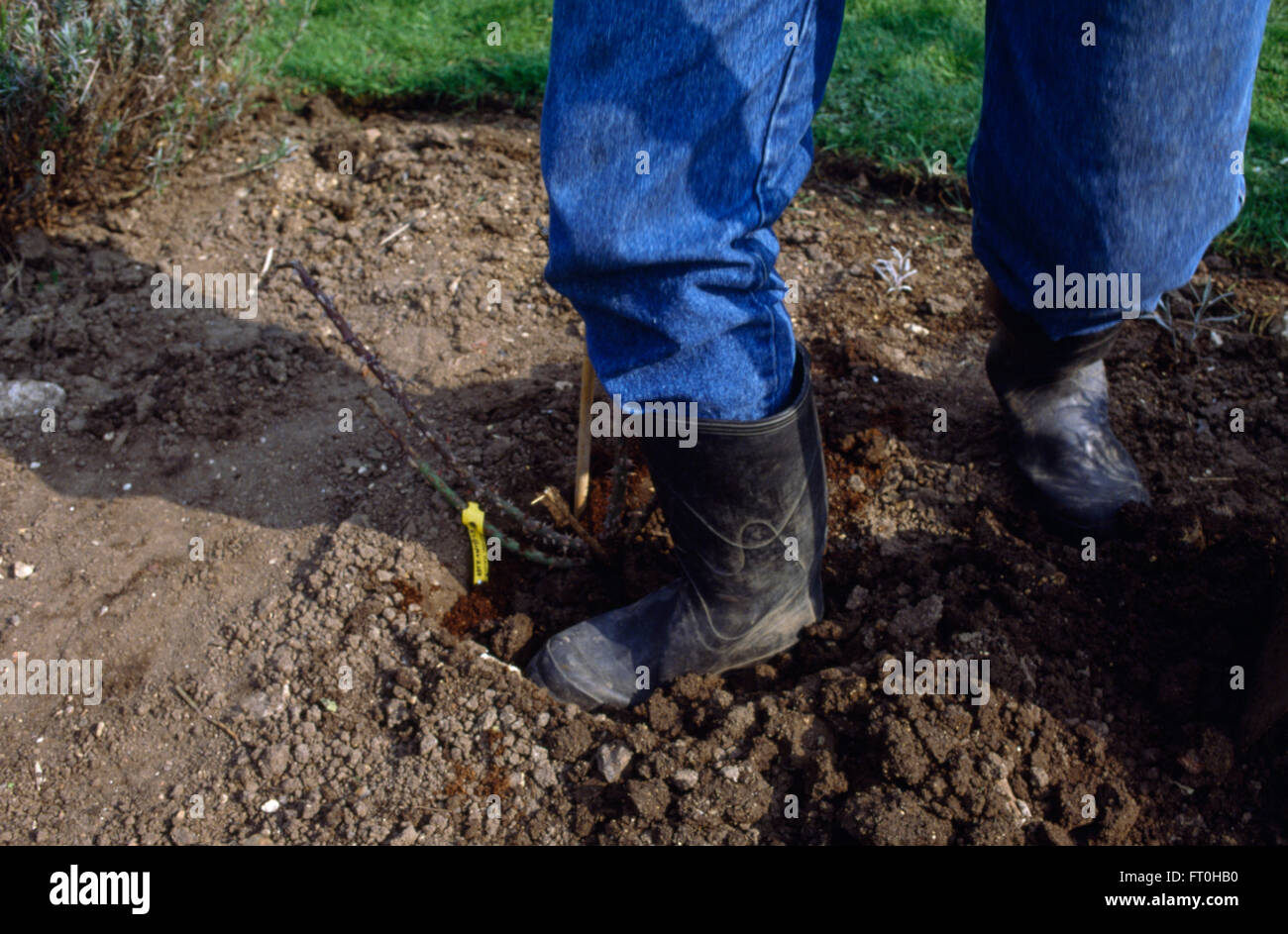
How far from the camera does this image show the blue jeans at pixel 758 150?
1.37 metres

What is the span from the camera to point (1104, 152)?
5.15 feet

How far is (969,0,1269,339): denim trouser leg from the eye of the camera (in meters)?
1.45

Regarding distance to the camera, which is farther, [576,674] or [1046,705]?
[576,674]

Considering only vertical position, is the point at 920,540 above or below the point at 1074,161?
below

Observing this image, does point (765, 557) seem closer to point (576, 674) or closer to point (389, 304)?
point (576, 674)

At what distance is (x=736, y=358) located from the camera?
158 centimetres

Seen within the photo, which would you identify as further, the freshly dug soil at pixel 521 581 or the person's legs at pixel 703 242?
the freshly dug soil at pixel 521 581

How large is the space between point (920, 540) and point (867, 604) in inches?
8.9

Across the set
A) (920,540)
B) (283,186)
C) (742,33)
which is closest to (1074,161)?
(742,33)
